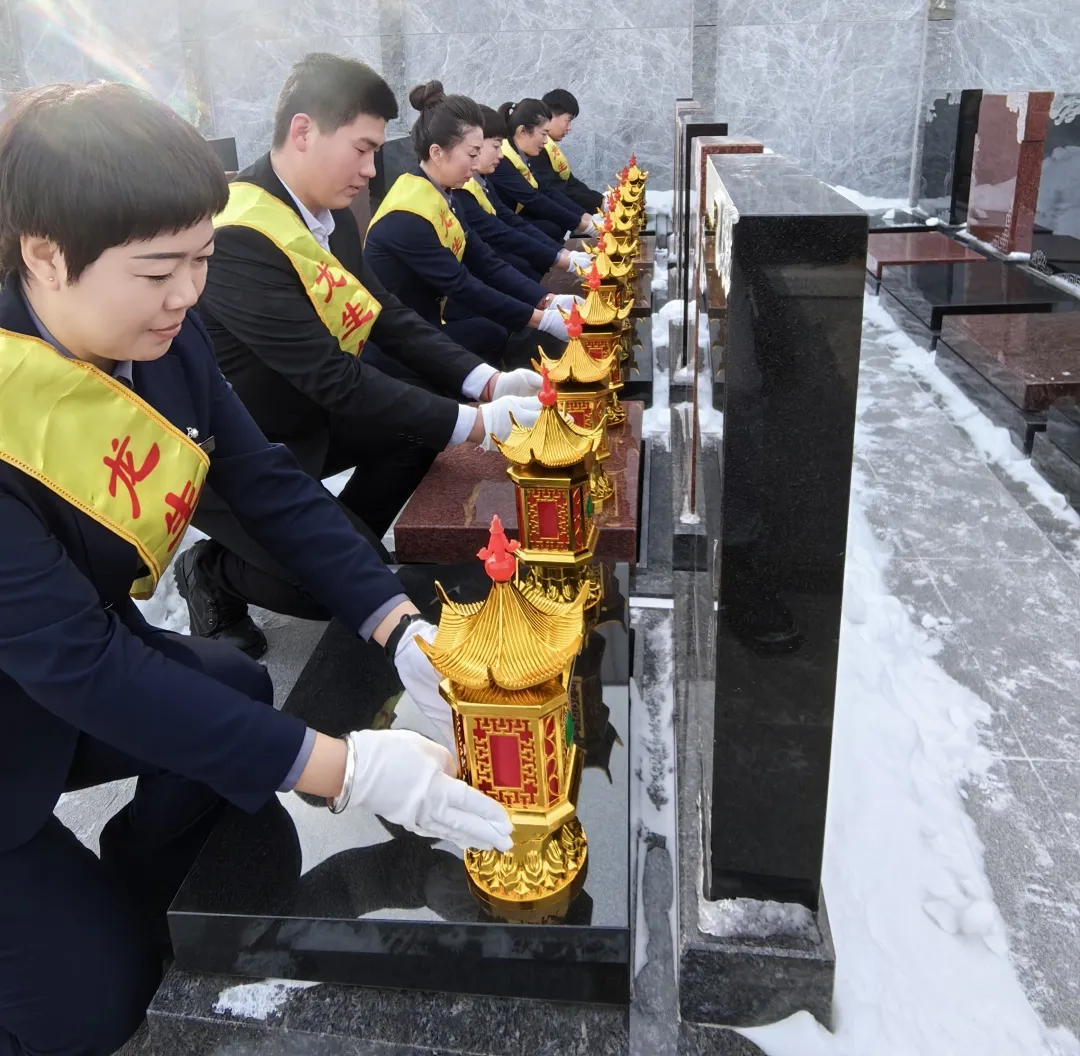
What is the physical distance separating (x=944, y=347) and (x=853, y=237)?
13.8 ft

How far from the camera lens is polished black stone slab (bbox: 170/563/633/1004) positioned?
4.40 feet

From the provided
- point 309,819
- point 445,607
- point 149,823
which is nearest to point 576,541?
point 445,607

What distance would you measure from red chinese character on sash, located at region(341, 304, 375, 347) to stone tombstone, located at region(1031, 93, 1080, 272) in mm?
5164

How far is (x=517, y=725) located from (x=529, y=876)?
247 millimetres

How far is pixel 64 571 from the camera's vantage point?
1.21 metres

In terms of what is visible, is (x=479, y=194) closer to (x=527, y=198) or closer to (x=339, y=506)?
(x=527, y=198)

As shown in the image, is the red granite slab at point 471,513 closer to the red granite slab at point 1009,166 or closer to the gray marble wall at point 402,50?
the red granite slab at point 1009,166

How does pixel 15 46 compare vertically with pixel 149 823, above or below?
above

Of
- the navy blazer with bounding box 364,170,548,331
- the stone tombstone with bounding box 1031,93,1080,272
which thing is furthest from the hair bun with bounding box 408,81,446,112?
the stone tombstone with bounding box 1031,93,1080,272

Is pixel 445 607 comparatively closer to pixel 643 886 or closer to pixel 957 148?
pixel 643 886

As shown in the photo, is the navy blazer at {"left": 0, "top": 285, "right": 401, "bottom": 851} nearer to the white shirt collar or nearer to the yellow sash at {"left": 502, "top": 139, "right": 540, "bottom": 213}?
the white shirt collar

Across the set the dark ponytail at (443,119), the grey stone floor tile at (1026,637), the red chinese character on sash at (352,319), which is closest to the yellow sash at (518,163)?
the dark ponytail at (443,119)

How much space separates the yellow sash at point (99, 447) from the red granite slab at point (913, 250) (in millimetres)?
5710

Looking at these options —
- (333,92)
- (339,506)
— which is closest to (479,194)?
(333,92)
